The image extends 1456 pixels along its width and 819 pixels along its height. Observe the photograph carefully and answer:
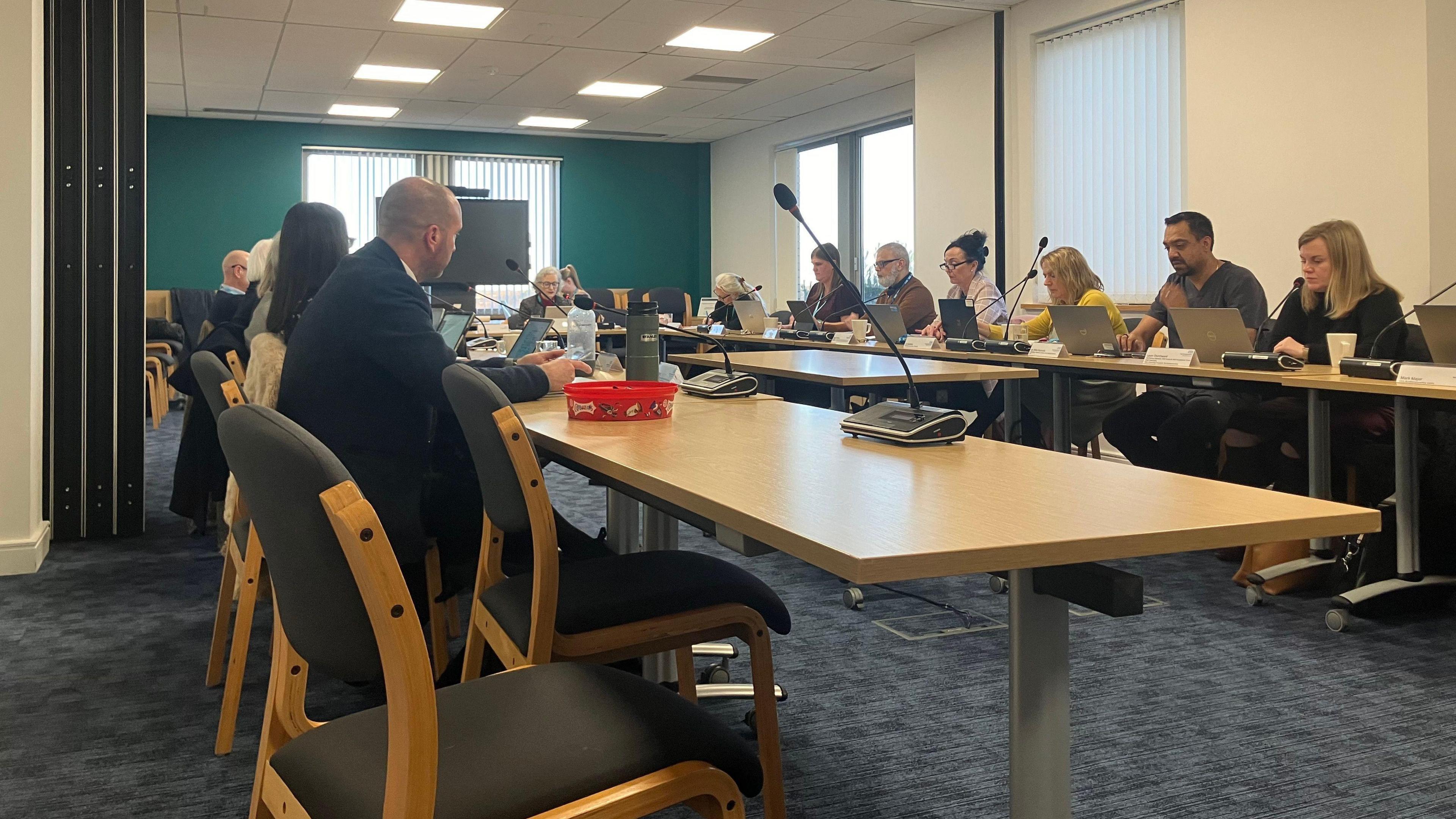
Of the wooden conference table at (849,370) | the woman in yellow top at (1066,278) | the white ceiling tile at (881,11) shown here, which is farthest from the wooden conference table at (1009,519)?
the white ceiling tile at (881,11)

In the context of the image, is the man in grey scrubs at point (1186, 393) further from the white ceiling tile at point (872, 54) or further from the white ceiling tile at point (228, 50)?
the white ceiling tile at point (228, 50)

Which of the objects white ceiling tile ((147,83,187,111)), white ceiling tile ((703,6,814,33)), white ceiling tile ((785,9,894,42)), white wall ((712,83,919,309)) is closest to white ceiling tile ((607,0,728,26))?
white ceiling tile ((703,6,814,33))

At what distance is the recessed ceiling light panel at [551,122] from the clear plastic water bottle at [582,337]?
6858mm

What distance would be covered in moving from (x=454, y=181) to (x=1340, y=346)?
925cm

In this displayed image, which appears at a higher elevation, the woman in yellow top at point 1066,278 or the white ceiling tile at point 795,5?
the white ceiling tile at point 795,5

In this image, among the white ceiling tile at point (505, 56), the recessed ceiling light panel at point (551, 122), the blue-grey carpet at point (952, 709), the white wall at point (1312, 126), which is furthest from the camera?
the recessed ceiling light panel at point (551, 122)

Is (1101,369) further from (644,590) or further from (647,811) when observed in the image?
(647,811)

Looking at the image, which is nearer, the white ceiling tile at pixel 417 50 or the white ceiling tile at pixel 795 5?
the white ceiling tile at pixel 795 5

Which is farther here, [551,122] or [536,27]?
[551,122]

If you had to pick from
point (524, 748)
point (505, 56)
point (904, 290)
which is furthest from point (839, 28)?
point (524, 748)

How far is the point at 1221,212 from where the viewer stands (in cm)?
541

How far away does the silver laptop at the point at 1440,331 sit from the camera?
299 centimetres

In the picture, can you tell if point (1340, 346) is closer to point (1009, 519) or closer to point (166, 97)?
point (1009, 519)

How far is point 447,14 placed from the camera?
6473mm
